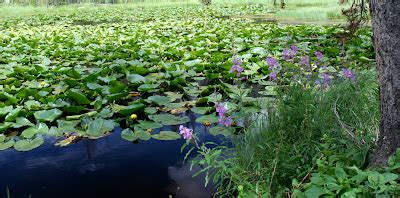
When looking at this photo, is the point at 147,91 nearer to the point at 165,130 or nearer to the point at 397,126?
the point at 165,130

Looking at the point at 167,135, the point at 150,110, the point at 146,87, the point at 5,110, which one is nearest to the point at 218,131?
the point at 167,135

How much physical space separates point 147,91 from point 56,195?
1.91 m

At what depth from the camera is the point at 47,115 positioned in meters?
3.36

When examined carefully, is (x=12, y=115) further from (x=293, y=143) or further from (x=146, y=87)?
(x=293, y=143)

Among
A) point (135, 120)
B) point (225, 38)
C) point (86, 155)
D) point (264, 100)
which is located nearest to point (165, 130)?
point (135, 120)

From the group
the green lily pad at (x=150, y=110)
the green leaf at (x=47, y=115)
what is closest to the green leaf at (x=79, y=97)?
the green leaf at (x=47, y=115)

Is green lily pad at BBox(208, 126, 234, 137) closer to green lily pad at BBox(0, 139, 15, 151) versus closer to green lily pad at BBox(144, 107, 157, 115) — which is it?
green lily pad at BBox(144, 107, 157, 115)

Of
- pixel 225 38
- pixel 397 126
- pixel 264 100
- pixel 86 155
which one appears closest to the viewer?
pixel 397 126

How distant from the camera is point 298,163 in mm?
2146

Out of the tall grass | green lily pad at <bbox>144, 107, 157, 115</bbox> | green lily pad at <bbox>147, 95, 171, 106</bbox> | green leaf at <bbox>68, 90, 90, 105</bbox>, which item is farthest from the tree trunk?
green leaf at <bbox>68, 90, 90, 105</bbox>

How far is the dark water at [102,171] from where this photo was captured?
2525 mm

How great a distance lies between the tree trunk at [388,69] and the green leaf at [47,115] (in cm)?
260

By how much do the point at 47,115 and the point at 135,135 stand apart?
0.85m

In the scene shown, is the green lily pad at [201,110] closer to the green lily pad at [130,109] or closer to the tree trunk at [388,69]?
the green lily pad at [130,109]
